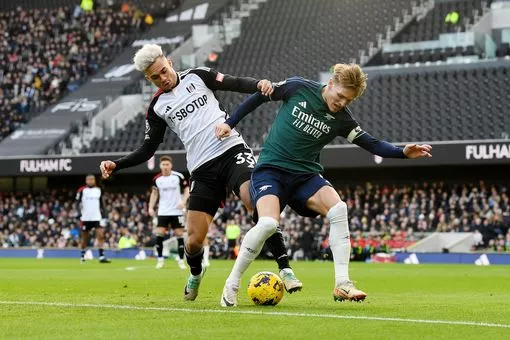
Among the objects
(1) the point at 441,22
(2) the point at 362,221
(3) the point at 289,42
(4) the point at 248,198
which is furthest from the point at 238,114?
(3) the point at 289,42

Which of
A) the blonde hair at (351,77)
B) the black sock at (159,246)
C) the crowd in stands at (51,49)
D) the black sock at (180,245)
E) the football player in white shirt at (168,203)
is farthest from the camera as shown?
the crowd in stands at (51,49)

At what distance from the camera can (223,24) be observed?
49.8 meters

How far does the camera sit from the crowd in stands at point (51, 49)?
5069 centimetres

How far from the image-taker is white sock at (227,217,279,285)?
371 inches

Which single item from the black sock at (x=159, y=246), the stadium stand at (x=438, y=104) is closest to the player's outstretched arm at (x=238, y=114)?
the black sock at (x=159, y=246)

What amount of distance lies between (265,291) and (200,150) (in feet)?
5.52

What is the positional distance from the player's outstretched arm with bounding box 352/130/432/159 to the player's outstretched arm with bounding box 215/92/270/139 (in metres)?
1.02

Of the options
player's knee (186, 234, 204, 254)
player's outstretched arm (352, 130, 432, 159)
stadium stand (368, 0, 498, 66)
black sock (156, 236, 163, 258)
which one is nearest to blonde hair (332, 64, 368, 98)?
player's outstretched arm (352, 130, 432, 159)

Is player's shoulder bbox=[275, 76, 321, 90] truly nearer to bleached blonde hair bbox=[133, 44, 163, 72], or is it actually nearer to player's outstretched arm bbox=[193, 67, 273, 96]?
player's outstretched arm bbox=[193, 67, 273, 96]

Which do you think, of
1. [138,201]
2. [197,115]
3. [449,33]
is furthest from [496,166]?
[197,115]

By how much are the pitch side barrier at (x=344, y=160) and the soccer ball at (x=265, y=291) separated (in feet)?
84.9

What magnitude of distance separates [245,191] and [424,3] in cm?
3676

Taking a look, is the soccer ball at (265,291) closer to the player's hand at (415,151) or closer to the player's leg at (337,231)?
the player's leg at (337,231)

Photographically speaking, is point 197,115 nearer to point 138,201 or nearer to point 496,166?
point 496,166
